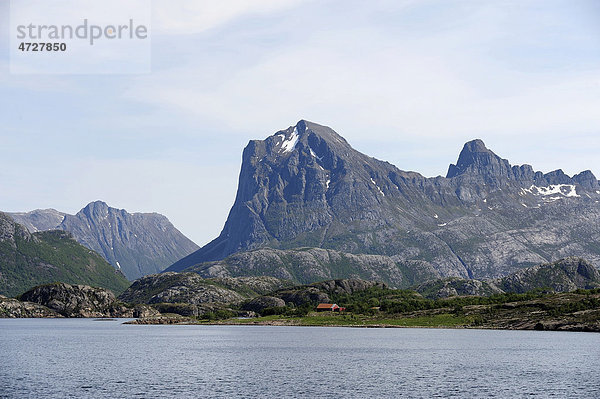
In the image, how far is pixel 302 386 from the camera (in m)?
91.8

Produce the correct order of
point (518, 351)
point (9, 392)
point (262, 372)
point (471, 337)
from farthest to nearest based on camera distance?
point (471, 337)
point (518, 351)
point (262, 372)
point (9, 392)

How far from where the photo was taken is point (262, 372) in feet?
355

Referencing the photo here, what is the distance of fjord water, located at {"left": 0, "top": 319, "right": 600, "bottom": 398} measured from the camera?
8638 cm

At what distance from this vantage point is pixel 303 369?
373ft

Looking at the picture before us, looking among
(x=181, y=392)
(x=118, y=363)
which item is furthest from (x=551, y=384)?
(x=118, y=363)

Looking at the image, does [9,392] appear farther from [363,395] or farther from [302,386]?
[363,395]

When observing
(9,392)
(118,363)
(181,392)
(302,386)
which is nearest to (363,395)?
(302,386)

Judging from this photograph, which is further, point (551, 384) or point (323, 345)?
point (323, 345)

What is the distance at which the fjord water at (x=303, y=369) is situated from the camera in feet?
283

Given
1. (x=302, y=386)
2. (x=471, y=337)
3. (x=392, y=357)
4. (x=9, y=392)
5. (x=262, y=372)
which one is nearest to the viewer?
(x=9, y=392)

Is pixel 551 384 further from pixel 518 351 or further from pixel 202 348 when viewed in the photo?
pixel 202 348

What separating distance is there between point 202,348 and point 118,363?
4057 centimetres

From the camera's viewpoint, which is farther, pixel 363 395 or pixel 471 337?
pixel 471 337

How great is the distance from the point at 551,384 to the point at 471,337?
100m
